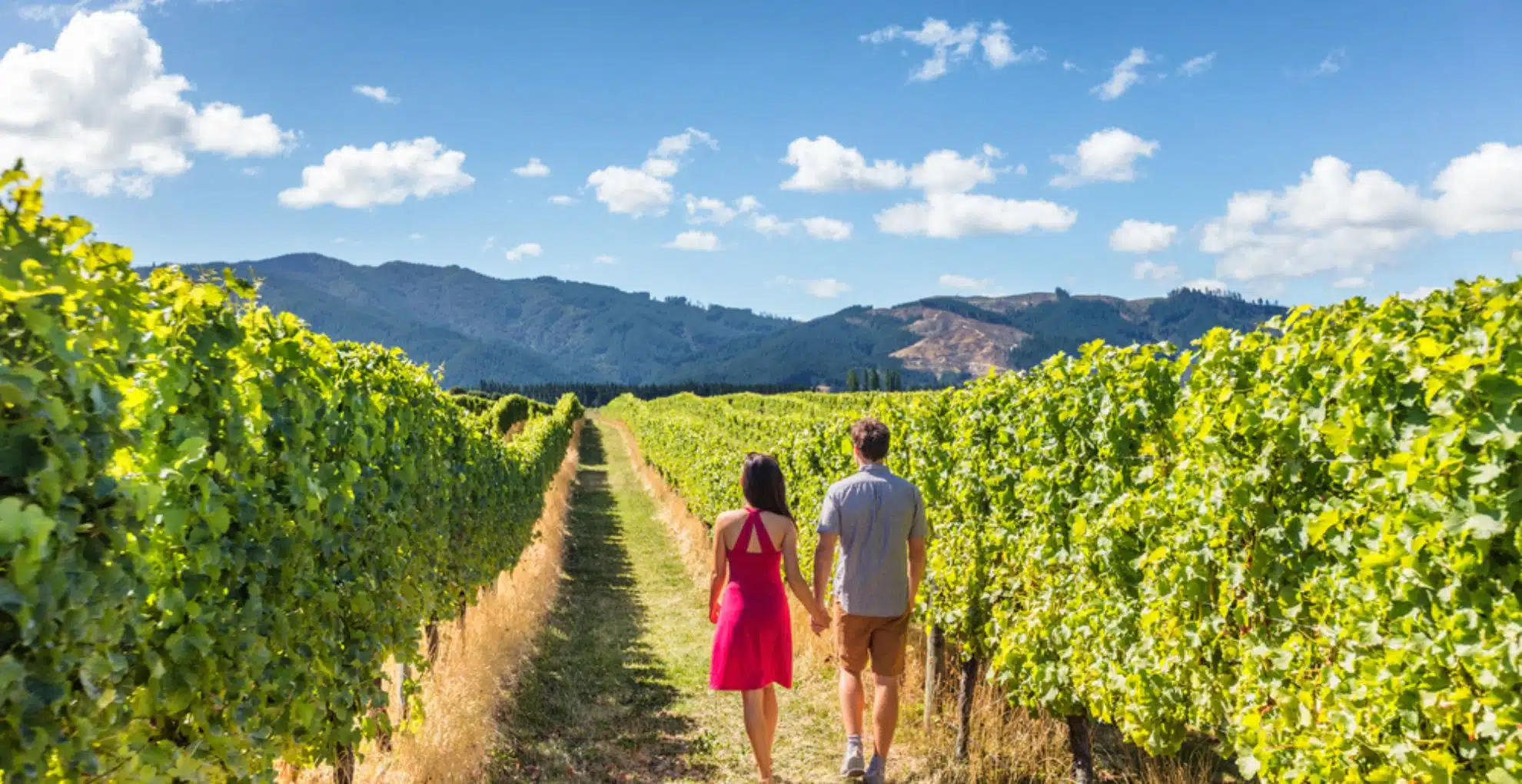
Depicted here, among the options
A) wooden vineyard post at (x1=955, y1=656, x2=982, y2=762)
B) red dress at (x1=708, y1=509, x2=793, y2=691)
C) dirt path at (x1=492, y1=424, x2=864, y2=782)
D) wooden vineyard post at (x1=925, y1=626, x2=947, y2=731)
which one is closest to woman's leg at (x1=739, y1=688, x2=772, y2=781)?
red dress at (x1=708, y1=509, x2=793, y2=691)

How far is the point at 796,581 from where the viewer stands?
5.41 meters

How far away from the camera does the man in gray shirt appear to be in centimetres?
551

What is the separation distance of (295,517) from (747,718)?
3.02 meters

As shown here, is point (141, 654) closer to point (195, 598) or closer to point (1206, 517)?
point (195, 598)

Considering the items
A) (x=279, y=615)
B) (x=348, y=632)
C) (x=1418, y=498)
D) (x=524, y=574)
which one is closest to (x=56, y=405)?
(x=279, y=615)

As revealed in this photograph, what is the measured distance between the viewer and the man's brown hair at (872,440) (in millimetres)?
5656

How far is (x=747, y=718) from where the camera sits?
18.5 ft

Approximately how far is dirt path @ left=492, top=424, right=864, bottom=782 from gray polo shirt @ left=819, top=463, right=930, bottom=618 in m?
1.72

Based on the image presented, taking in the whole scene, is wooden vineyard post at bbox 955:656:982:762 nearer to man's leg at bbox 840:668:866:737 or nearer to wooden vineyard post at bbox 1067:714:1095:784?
wooden vineyard post at bbox 1067:714:1095:784

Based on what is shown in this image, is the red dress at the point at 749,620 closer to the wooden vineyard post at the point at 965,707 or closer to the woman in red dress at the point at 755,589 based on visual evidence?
the woman in red dress at the point at 755,589

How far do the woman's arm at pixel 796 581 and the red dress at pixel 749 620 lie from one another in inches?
3.3

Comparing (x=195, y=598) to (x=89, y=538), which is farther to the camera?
(x=195, y=598)

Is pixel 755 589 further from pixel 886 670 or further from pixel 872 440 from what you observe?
pixel 872 440

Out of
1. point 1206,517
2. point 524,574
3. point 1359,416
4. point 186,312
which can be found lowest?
point 524,574
